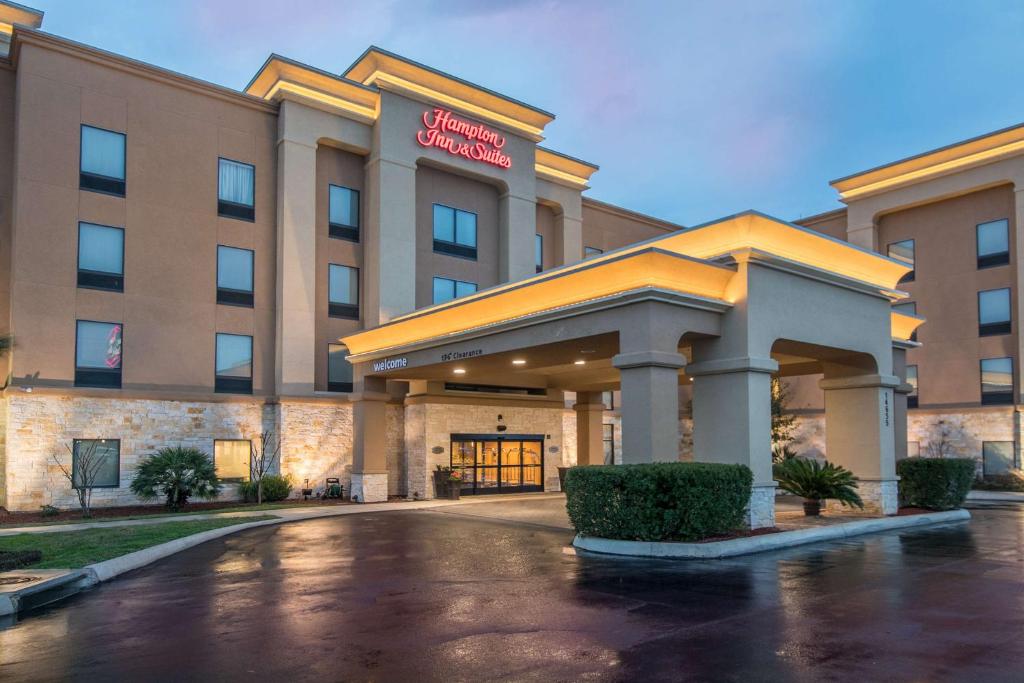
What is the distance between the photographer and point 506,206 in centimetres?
3509

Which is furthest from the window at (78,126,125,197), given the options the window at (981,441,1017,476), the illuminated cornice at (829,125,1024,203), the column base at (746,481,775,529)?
the window at (981,441,1017,476)

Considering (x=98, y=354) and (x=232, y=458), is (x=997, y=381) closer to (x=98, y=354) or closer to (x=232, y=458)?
(x=232, y=458)

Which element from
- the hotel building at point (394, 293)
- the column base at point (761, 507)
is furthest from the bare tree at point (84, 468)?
the column base at point (761, 507)

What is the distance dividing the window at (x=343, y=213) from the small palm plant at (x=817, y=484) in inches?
739

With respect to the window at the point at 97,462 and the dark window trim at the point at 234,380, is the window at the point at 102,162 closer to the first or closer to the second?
the dark window trim at the point at 234,380

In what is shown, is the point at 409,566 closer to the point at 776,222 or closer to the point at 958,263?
the point at 776,222

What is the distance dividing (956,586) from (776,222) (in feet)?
28.0

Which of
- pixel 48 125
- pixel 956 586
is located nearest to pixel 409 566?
pixel 956 586

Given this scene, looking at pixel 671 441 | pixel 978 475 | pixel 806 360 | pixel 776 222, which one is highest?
pixel 776 222

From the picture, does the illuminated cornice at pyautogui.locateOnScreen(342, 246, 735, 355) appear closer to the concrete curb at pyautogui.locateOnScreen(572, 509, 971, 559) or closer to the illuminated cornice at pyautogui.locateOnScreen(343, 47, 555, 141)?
the concrete curb at pyautogui.locateOnScreen(572, 509, 971, 559)

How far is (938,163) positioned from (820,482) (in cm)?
2364

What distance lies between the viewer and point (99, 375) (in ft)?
85.0

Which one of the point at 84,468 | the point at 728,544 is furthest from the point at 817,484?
the point at 84,468

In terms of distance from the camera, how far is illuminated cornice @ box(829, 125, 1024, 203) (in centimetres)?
3462
